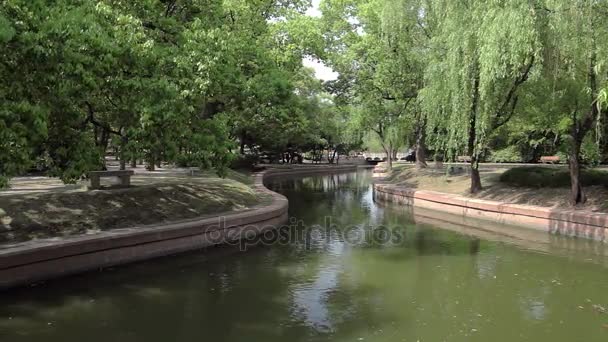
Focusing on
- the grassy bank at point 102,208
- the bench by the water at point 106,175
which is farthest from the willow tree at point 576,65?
the bench by the water at point 106,175

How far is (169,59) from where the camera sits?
12180 millimetres

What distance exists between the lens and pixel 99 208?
12586 millimetres

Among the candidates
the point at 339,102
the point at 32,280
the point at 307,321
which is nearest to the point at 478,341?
the point at 307,321

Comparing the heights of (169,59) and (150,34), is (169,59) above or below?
below

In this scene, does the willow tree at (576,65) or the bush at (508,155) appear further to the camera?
the bush at (508,155)

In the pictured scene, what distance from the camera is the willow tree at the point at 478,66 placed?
1487cm

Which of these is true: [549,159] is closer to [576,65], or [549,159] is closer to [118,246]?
[576,65]

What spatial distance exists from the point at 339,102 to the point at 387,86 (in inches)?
244

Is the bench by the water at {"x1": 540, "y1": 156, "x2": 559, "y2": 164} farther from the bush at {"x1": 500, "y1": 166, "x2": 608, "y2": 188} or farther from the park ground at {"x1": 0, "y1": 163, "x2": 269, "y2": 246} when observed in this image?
the park ground at {"x1": 0, "y1": 163, "x2": 269, "y2": 246}

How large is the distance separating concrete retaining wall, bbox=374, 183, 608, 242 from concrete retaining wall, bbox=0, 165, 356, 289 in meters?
7.85

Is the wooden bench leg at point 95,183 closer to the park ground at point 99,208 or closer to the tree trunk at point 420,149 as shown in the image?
the park ground at point 99,208

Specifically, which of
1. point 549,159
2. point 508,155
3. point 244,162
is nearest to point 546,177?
point 549,159

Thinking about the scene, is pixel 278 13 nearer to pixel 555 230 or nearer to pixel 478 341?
pixel 555 230

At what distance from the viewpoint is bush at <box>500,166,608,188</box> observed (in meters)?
17.3
